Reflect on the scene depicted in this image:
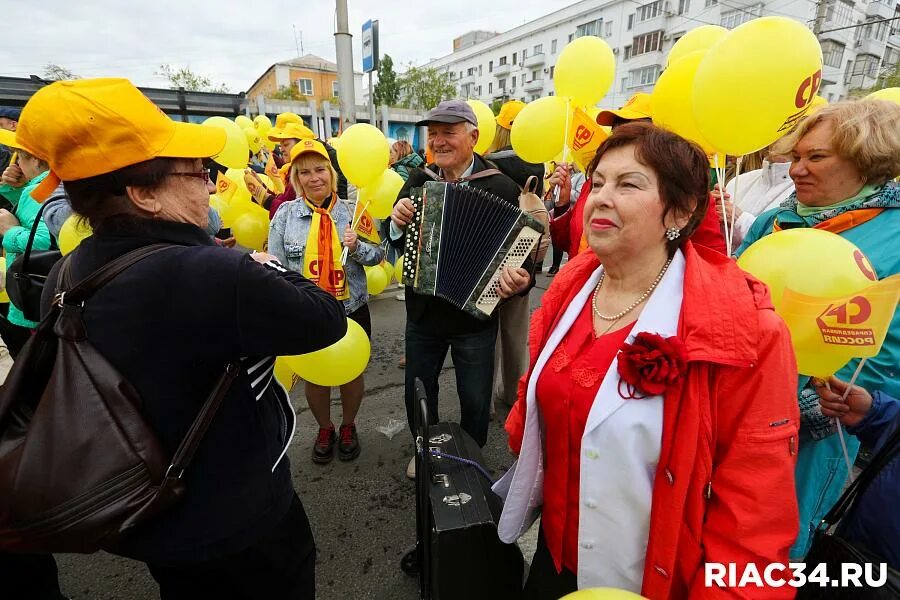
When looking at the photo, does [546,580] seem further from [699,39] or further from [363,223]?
[699,39]

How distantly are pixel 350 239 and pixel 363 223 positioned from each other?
0.45m

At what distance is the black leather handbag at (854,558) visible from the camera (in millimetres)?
1057

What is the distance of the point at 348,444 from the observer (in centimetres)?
324

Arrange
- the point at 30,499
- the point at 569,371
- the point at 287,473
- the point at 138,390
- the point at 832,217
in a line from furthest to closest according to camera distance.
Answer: the point at 832,217 → the point at 287,473 → the point at 569,371 → the point at 138,390 → the point at 30,499

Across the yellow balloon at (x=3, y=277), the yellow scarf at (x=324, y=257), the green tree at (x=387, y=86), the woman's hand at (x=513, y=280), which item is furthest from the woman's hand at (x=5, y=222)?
the green tree at (x=387, y=86)

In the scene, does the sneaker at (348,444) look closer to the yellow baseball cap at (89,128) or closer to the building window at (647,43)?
the yellow baseball cap at (89,128)

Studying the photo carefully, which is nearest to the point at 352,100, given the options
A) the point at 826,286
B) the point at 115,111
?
the point at 115,111

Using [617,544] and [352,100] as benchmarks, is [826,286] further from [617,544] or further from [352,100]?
[352,100]

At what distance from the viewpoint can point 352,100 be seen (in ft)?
22.8

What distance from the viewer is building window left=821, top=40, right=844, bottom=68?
3088 cm

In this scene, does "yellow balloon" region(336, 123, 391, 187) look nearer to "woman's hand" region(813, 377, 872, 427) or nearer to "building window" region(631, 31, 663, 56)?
Result: "woman's hand" region(813, 377, 872, 427)

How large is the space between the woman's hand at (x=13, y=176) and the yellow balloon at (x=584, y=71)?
4.27 m

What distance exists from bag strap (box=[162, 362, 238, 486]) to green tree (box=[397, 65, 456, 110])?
3837 centimetres

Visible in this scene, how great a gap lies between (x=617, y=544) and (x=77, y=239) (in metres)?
3.24
